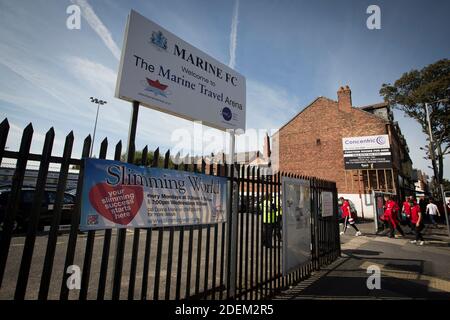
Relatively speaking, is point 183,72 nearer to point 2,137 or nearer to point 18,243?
point 2,137

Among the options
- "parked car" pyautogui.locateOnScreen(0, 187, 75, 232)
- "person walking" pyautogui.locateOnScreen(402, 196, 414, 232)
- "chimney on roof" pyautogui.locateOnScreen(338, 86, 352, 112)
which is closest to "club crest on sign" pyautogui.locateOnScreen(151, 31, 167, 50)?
"parked car" pyautogui.locateOnScreen(0, 187, 75, 232)

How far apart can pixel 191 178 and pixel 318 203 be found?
4735mm

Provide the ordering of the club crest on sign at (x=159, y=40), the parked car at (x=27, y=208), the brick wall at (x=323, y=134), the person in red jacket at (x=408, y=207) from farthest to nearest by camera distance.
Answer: the brick wall at (x=323, y=134) → the person in red jacket at (x=408, y=207) → the parked car at (x=27, y=208) → the club crest on sign at (x=159, y=40)

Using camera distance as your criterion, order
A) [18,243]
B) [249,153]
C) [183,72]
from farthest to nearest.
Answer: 1. [249,153]
2. [18,243]
3. [183,72]

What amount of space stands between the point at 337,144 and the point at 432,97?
10219mm

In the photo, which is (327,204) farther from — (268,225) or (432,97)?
(432,97)

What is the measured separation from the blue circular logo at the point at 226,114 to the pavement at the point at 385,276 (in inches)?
140

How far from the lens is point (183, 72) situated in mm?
3752

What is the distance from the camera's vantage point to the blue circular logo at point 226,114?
14.8ft

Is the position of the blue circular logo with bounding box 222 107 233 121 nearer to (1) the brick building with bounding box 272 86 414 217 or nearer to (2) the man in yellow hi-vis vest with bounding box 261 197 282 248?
(2) the man in yellow hi-vis vest with bounding box 261 197 282 248

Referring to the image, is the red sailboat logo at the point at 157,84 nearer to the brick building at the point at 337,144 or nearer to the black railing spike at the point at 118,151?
the black railing spike at the point at 118,151

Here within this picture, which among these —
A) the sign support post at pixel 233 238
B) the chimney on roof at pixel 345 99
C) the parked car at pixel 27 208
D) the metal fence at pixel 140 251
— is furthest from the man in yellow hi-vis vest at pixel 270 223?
the chimney on roof at pixel 345 99

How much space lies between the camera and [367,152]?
21219 millimetres
